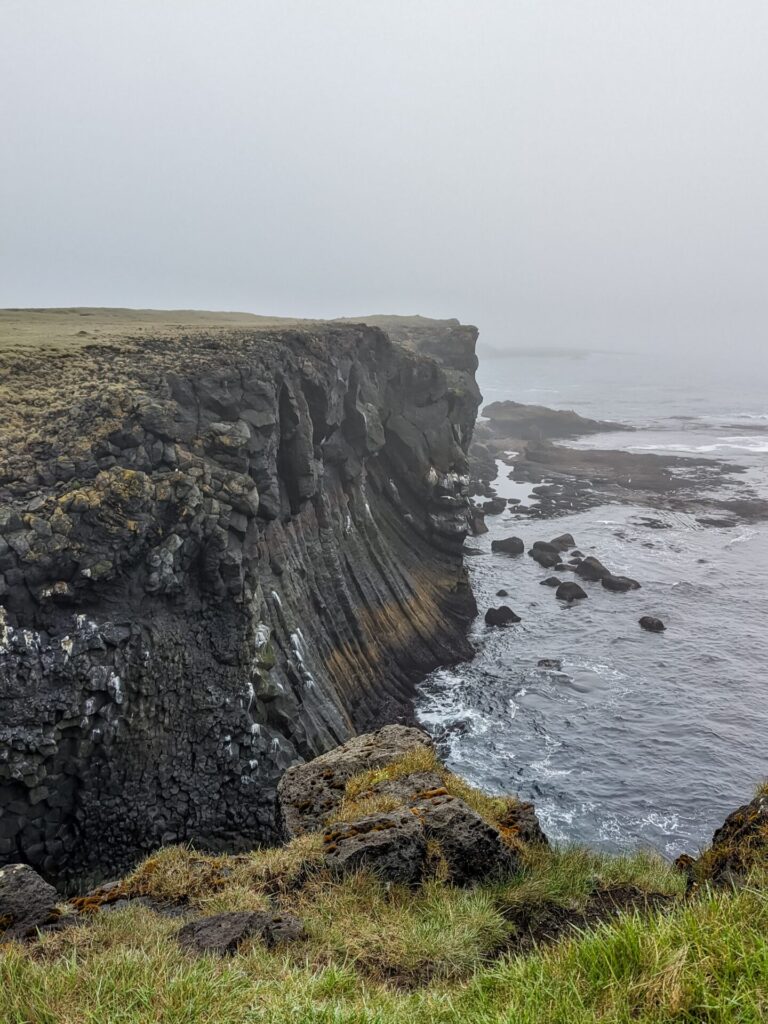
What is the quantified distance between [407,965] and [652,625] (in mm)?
34207

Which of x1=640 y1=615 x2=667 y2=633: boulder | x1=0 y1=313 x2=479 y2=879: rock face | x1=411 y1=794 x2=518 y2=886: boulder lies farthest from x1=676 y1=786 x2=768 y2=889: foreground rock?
x1=640 y1=615 x2=667 y2=633: boulder

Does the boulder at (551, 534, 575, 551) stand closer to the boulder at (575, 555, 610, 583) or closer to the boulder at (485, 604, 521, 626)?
the boulder at (575, 555, 610, 583)

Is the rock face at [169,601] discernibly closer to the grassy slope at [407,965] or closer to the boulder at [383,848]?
the grassy slope at [407,965]

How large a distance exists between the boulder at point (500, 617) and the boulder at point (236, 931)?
30807 millimetres

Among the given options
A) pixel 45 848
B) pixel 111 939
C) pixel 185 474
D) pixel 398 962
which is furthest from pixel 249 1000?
pixel 185 474

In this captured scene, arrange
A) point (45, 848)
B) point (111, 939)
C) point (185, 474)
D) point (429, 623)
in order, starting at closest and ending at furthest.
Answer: point (111, 939), point (45, 848), point (185, 474), point (429, 623)

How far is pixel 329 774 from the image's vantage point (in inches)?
459

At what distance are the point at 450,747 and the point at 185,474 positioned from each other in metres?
15.4

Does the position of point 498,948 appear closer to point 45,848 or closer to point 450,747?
point 45,848

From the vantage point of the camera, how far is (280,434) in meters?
25.8

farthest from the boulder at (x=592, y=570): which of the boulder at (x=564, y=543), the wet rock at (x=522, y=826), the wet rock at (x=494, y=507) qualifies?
the wet rock at (x=522, y=826)

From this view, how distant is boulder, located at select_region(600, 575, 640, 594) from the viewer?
41.9m

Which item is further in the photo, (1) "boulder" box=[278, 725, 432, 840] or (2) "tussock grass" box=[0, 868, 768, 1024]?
(1) "boulder" box=[278, 725, 432, 840]

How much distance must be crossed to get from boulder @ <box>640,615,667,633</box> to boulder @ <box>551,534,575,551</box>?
43.3ft
